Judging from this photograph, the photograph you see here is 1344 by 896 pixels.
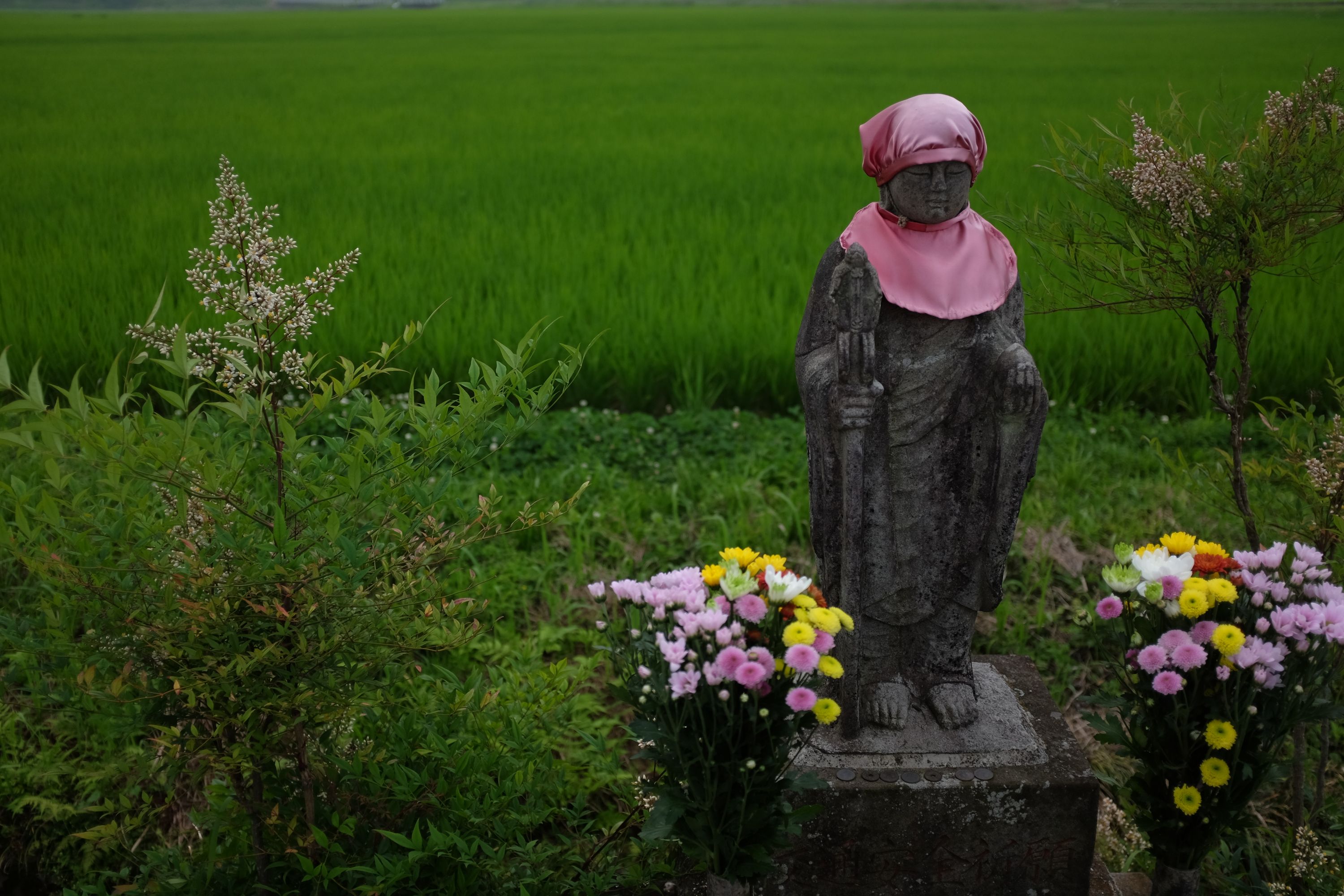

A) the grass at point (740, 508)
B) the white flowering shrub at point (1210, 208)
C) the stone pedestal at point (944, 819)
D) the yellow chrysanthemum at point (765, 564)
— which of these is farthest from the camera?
the grass at point (740, 508)

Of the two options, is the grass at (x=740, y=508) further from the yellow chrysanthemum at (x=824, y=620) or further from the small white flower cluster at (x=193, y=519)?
the yellow chrysanthemum at (x=824, y=620)

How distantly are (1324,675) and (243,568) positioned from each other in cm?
204

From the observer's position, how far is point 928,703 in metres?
2.33

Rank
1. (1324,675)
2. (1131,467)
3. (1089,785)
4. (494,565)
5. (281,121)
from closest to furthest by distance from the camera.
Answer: (1324,675), (1089,785), (494,565), (1131,467), (281,121)

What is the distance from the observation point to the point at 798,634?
170 cm

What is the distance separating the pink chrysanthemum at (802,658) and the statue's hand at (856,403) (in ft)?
1.80

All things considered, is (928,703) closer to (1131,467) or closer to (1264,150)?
(1264,150)

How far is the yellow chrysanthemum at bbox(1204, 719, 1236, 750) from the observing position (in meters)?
1.83

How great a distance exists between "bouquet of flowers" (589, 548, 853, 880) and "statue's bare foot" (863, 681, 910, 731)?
42 centimetres

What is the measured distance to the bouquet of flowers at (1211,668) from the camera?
1.83 meters

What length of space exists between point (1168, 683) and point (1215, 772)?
21 cm

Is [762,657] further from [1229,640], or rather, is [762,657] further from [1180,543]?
[1180,543]

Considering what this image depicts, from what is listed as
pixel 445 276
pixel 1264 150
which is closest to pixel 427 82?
pixel 445 276

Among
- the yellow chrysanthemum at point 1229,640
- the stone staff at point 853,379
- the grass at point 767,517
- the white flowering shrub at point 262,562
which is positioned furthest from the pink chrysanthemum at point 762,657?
the grass at point 767,517
